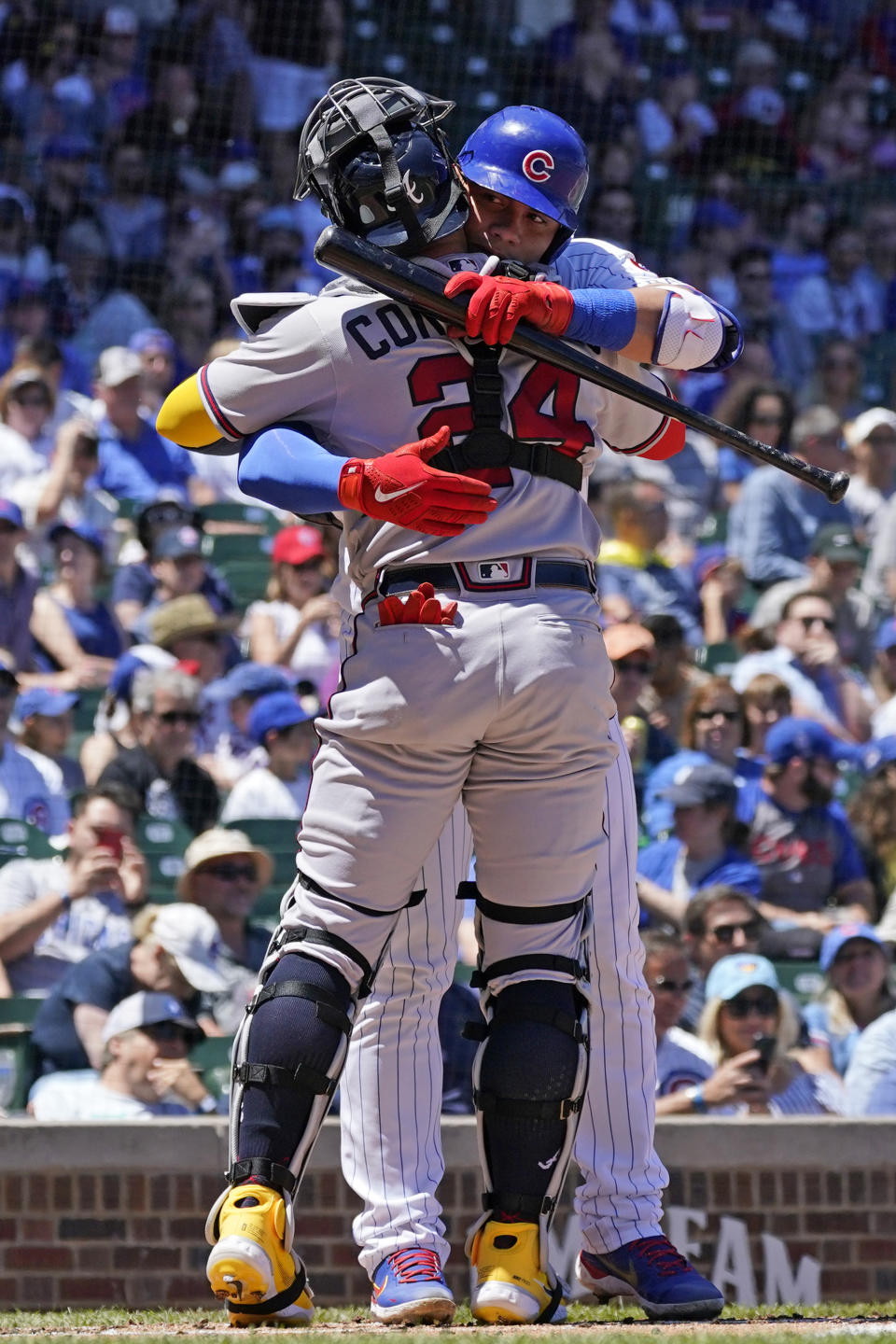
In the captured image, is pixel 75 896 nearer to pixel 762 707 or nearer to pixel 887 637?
pixel 762 707

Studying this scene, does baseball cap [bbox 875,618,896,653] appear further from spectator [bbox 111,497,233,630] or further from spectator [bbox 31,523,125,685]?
spectator [bbox 31,523,125,685]

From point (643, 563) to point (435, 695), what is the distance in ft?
18.0

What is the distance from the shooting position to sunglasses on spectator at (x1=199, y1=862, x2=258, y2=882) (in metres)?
6.20

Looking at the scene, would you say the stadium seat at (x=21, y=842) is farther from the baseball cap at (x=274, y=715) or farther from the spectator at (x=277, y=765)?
the baseball cap at (x=274, y=715)

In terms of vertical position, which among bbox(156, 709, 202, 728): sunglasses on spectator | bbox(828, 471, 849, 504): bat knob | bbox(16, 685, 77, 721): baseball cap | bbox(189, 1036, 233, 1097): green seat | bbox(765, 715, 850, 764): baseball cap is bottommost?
bbox(189, 1036, 233, 1097): green seat

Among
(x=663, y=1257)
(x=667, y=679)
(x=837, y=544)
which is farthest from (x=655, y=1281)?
(x=837, y=544)

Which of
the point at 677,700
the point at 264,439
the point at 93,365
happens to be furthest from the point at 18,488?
the point at 264,439

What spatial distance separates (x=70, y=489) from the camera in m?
8.31

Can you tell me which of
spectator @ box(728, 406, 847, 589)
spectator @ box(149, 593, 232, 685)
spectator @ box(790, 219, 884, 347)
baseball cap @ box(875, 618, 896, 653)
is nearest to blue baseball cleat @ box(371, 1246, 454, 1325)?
spectator @ box(149, 593, 232, 685)

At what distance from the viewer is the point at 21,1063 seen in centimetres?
562

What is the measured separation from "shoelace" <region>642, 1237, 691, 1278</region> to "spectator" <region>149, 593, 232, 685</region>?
414cm

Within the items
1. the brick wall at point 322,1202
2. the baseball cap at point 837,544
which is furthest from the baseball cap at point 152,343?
the brick wall at point 322,1202

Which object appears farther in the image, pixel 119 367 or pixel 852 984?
pixel 119 367

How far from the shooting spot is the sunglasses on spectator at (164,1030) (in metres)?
5.43
